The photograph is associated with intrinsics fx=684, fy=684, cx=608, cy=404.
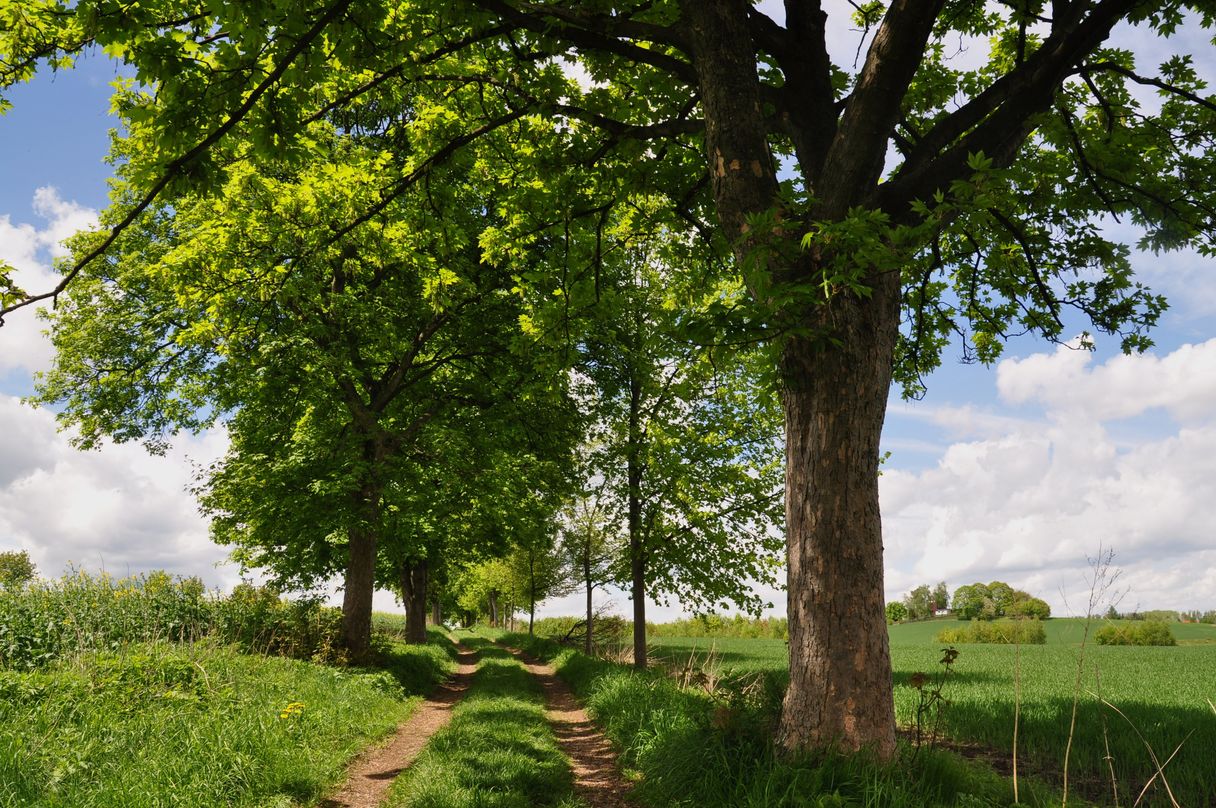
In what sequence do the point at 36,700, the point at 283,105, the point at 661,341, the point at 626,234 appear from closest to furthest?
the point at 283,105 < the point at 661,341 < the point at 36,700 < the point at 626,234

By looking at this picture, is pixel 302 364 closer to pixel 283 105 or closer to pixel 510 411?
pixel 510 411

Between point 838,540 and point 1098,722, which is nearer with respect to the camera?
point 838,540

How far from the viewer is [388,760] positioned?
28.9ft

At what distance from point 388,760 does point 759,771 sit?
5682 millimetres

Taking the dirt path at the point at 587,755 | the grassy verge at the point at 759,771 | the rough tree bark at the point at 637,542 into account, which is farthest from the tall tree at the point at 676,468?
the grassy verge at the point at 759,771

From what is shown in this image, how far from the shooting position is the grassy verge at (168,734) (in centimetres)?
572

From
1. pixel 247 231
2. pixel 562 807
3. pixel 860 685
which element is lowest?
pixel 562 807

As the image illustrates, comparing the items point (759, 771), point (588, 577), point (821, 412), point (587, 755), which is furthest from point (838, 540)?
point (588, 577)

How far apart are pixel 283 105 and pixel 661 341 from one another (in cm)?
396

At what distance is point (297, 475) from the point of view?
1486cm

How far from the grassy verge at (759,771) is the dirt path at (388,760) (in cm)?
277

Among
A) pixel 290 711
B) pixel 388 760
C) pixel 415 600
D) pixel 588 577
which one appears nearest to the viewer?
pixel 290 711

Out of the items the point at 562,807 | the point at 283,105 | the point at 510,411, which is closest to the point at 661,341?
the point at 283,105

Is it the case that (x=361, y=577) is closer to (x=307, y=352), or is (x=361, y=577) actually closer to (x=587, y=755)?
(x=307, y=352)
